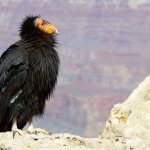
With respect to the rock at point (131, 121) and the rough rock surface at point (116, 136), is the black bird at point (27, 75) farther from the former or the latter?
the rock at point (131, 121)

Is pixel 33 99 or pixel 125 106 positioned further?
pixel 33 99

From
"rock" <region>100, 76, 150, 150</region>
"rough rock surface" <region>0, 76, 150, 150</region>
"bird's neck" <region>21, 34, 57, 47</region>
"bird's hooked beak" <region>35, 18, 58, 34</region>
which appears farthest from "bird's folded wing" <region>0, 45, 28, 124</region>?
A: "rock" <region>100, 76, 150, 150</region>

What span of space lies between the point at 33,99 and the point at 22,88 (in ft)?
1.09

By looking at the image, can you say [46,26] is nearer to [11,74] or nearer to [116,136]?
[11,74]

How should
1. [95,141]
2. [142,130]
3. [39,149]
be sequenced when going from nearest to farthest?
[39,149] → [95,141] → [142,130]

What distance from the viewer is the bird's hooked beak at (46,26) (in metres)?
12.9

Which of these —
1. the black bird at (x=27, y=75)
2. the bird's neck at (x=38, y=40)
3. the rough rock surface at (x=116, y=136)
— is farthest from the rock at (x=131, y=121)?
the bird's neck at (x=38, y=40)

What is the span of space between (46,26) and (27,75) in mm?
1172

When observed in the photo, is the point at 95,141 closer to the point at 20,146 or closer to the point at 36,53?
the point at 20,146

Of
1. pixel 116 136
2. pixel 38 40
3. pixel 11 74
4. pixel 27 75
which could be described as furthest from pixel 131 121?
pixel 38 40

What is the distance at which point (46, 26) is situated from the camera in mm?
12977

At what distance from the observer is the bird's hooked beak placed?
12.9 metres

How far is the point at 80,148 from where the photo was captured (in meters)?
9.51

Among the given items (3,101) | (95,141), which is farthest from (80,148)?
(3,101)
